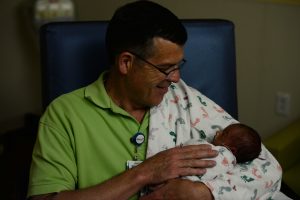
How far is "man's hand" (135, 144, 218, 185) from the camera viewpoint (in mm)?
1205

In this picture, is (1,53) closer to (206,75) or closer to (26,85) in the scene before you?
(26,85)

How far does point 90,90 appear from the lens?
1.35 metres

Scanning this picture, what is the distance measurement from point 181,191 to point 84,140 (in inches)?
13.3

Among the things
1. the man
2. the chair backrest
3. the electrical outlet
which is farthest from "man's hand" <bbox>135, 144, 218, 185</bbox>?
the electrical outlet

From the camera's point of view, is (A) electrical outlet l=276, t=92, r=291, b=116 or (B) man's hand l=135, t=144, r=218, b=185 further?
(A) electrical outlet l=276, t=92, r=291, b=116

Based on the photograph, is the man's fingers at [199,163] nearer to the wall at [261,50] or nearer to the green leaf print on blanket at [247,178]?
the green leaf print on blanket at [247,178]

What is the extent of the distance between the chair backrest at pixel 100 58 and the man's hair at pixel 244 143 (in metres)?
0.37

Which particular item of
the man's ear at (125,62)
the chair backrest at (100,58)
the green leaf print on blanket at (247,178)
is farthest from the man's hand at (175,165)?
the chair backrest at (100,58)

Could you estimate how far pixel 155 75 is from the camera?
4.09 ft

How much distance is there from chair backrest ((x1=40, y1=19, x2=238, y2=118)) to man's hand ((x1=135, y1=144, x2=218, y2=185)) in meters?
0.44

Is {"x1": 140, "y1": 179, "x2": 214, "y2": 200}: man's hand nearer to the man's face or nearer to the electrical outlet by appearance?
the man's face

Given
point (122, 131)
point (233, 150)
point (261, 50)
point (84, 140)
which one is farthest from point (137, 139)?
point (261, 50)

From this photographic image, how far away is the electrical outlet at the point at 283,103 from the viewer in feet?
6.83

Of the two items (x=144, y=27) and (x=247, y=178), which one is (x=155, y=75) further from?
(x=247, y=178)
